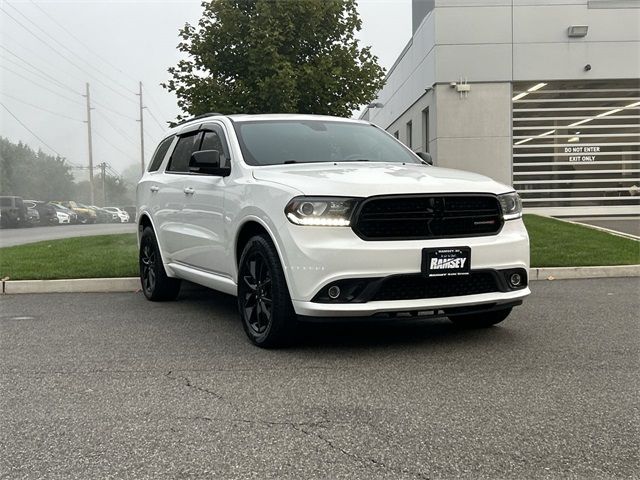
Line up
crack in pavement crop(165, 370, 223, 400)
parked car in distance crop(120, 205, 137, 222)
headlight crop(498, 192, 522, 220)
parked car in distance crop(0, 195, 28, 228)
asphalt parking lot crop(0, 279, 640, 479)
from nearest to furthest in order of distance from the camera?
asphalt parking lot crop(0, 279, 640, 479), crack in pavement crop(165, 370, 223, 400), headlight crop(498, 192, 522, 220), parked car in distance crop(120, 205, 137, 222), parked car in distance crop(0, 195, 28, 228)

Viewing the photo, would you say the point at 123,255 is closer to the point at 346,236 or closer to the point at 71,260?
the point at 71,260

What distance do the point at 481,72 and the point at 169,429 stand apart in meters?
17.8

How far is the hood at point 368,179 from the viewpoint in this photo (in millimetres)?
4344

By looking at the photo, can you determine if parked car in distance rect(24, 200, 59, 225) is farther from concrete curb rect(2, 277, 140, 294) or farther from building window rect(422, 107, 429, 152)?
concrete curb rect(2, 277, 140, 294)

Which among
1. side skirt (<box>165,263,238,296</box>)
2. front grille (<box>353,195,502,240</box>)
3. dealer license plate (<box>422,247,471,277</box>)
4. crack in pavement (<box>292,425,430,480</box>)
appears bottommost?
crack in pavement (<box>292,425,430,480</box>)

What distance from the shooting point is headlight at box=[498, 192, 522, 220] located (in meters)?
4.79

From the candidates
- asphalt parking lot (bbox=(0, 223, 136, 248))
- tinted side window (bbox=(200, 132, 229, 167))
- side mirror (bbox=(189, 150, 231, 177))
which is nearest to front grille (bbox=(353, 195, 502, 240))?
side mirror (bbox=(189, 150, 231, 177))

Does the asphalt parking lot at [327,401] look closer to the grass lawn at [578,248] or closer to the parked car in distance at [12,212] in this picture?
the grass lawn at [578,248]

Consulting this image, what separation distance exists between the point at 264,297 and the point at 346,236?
2.80ft

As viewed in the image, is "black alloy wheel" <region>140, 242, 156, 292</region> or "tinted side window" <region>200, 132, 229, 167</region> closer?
"tinted side window" <region>200, 132, 229, 167</region>

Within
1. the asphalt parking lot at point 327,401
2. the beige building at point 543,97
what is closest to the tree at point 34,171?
the beige building at point 543,97

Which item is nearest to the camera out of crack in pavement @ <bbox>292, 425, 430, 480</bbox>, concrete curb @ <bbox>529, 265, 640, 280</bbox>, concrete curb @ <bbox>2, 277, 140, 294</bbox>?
crack in pavement @ <bbox>292, 425, 430, 480</bbox>

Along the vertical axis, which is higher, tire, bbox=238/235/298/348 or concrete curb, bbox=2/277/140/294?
tire, bbox=238/235/298/348

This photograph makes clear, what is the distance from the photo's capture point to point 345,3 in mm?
13367
